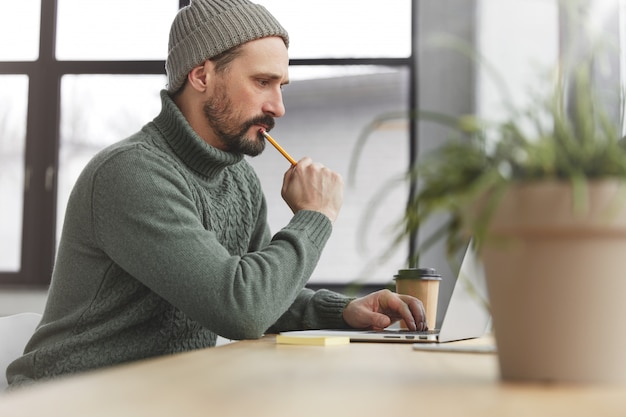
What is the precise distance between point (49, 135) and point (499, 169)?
3.19 m

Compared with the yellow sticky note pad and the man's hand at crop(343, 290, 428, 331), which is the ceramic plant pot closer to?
the yellow sticky note pad

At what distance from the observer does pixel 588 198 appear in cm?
50

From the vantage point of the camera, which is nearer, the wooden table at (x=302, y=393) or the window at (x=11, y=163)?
the wooden table at (x=302, y=393)

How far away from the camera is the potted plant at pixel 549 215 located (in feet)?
A: 1.66

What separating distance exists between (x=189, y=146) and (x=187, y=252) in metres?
0.38

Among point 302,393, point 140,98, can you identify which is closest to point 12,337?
point 302,393

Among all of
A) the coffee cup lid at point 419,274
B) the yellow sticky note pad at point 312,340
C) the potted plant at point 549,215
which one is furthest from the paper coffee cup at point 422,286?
the potted plant at point 549,215

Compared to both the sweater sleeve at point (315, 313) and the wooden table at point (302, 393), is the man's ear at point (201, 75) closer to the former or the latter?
the sweater sleeve at point (315, 313)

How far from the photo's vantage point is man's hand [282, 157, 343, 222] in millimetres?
1562

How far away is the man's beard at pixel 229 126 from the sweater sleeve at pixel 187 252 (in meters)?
0.29

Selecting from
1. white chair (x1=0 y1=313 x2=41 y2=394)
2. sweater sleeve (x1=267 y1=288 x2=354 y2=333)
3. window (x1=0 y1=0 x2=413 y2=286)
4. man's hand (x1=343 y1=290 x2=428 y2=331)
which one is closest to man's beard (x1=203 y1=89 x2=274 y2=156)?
sweater sleeve (x1=267 y1=288 x2=354 y2=333)

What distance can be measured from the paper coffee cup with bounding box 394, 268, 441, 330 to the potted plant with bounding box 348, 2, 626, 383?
0.94m

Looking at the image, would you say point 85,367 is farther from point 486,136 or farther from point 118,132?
point 118,132

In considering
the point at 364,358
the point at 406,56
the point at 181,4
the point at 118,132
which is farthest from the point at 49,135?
the point at 364,358
